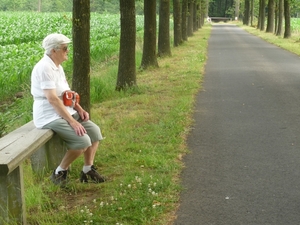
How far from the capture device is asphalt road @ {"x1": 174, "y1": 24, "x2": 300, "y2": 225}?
5160mm

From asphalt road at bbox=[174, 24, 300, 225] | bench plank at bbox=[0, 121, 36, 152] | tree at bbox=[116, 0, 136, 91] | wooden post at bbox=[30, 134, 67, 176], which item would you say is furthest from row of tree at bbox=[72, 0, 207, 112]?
bench plank at bbox=[0, 121, 36, 152]

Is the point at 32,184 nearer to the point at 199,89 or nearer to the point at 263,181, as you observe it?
the point at 263,181

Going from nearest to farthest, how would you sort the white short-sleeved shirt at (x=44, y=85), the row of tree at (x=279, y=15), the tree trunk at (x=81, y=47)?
the white short-sleeved shirt at (x=44, y=85) < the tree trunk at (x=81, y=47) < the row of tree at (x=279, y=15)

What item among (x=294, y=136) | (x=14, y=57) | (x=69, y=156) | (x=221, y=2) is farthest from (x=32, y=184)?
(x=221, y=2)

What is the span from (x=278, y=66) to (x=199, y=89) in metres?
6.87

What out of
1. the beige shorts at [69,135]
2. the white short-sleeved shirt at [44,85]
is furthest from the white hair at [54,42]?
the beige shorts at [69,135]

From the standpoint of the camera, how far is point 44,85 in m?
5.46

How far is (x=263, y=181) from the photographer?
609 cm

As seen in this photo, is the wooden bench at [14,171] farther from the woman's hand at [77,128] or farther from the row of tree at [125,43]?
the row of tree at [125,43]

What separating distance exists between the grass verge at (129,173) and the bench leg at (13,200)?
0.77ft

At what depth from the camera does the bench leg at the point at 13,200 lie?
15.1 feet

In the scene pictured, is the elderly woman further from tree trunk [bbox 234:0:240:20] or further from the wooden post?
tree trunk [bbox 234:0:240:20]

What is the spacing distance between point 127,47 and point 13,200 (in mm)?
8632

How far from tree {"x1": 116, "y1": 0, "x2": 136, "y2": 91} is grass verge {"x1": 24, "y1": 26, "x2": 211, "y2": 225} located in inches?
46.6
